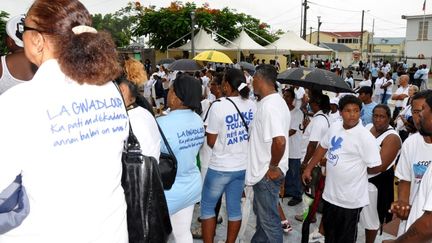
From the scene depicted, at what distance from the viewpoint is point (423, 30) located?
44469mm

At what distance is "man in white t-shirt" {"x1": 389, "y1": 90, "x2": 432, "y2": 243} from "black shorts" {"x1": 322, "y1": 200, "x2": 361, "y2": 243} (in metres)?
0.70

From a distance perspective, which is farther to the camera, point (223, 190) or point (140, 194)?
point (223, 190)

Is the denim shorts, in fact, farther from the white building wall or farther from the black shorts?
the white building wall

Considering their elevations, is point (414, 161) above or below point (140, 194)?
below

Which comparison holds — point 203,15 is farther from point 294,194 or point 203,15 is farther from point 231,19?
point 294,194

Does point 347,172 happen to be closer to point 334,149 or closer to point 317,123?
point 334,149

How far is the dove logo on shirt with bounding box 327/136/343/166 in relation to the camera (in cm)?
365

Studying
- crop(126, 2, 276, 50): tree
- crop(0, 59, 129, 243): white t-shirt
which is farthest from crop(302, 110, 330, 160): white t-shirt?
crop(126, 2, 276, 50): tree

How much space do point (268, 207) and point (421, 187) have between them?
173 cm

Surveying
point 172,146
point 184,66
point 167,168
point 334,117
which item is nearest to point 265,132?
point 172,146

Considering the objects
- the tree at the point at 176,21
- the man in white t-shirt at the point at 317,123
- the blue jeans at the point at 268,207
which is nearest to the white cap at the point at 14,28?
the blue jeans at the point at 268,207

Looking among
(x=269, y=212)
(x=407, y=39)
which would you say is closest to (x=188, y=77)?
(x=269, y=212)

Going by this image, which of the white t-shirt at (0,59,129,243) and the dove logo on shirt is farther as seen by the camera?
the dove logo on shirt

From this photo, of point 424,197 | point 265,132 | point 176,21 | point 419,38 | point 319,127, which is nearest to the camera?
point 424,197
